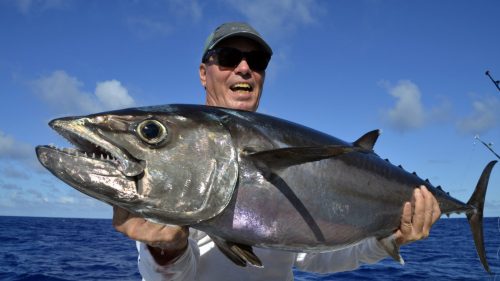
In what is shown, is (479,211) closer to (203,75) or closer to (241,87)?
(241,87)

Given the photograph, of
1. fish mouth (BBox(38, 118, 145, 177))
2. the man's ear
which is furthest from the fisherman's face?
fish mouth (BBox(38, 118, 145, 177))

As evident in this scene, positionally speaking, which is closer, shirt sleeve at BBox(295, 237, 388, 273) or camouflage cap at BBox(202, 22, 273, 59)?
shirt sleeve at BBox(295, 237, 388, 273)

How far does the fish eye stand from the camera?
2.43 metres

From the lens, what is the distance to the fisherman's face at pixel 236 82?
169 inches

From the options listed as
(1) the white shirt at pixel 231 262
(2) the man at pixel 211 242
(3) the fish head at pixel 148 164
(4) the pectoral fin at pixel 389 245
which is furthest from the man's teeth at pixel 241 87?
(4) the pectoral fin at pixel 389 245

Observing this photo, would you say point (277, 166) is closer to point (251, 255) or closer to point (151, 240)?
point (251, 255)

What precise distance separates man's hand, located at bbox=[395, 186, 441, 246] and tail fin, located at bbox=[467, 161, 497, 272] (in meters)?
1.10

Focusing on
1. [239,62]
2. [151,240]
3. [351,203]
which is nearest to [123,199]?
[151,240]

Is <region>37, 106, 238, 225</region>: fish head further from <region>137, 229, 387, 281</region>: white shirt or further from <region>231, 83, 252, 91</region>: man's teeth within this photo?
<region>231, 83, 252, 91</region>: man's teeth

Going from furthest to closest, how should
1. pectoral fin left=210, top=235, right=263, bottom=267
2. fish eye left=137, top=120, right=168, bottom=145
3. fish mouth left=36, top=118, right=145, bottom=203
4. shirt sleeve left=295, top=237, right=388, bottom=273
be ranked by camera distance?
1. shirt sleeve left=295, top=237, right=388, bottom=273
2. pectoral fin left=210, top=235, right=263, bottom=267
3. fish eye left=137, top=120, right=168, bottom=145
4. fish mouth left=36, top=118, right=145, bottom=203

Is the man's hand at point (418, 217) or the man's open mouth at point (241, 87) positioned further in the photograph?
the man's open mouth at point (241, 87)

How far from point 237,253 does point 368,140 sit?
1669mm

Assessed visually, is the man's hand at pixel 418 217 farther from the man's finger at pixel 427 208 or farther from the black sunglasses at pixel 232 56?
the black sunglasses at pixel 232 56

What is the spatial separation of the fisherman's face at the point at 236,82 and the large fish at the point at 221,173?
135cm
